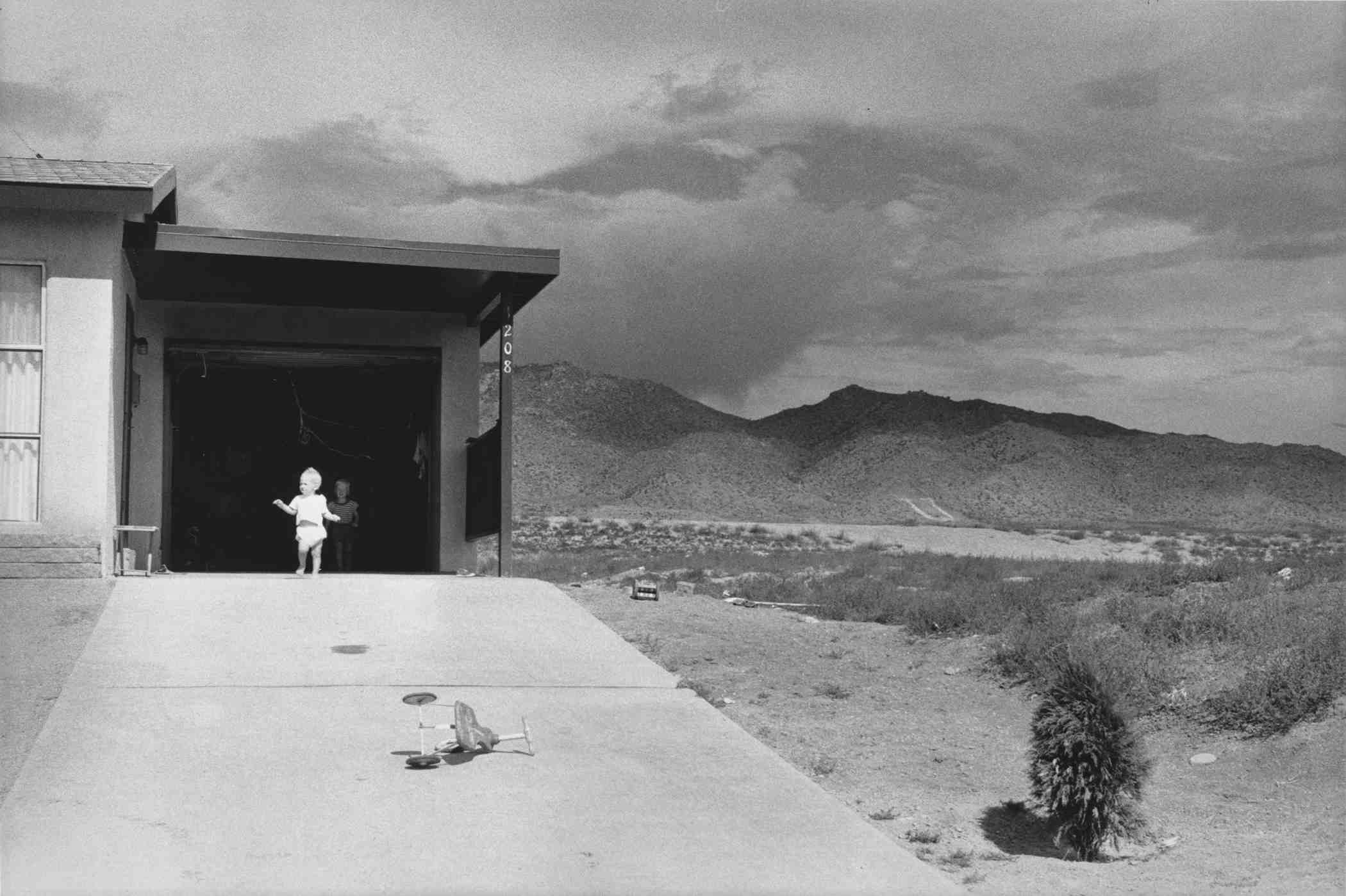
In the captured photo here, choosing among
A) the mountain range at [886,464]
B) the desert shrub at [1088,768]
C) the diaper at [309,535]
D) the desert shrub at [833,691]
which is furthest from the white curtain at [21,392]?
the mountain range at [886,464]

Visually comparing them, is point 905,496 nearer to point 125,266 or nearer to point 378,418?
point 378,418

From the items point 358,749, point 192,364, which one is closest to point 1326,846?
point 358,749

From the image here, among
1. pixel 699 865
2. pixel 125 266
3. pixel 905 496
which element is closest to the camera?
pixel 699 865

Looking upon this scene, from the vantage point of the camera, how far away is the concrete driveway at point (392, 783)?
16.1 ft

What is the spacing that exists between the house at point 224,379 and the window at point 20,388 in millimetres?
14

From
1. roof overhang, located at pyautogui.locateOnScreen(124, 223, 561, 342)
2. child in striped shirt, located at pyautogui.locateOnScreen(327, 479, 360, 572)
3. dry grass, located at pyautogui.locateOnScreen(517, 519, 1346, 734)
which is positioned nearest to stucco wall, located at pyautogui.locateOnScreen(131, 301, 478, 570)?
roof overhang, located at pyautogui.locateOnScreen(124, 223, 561, 342)

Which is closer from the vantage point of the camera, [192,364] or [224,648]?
[224,648]

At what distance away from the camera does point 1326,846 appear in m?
7.98

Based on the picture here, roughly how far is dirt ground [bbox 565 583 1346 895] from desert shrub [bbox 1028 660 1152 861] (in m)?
0.20

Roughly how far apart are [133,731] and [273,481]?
14128 mm

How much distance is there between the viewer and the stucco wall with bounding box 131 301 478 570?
569 inches

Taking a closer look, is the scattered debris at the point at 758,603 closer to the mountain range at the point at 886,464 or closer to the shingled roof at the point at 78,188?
the shingled roof at the point at 78,188

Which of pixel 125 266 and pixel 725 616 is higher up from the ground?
pixel 125 266

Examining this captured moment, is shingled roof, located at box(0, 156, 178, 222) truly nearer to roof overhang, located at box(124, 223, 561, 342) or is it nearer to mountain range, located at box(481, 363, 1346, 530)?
roof overhang, located at box(124, 223, 561, 342)
